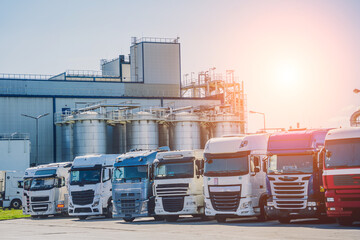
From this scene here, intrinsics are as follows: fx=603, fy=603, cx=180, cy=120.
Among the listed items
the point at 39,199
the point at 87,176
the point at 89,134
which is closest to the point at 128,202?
the point at 87,176

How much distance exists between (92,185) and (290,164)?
14.6 meters

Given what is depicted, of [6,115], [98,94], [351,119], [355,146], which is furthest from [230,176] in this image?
[98,94]

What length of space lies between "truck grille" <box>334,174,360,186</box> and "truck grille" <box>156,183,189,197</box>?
29.4ft

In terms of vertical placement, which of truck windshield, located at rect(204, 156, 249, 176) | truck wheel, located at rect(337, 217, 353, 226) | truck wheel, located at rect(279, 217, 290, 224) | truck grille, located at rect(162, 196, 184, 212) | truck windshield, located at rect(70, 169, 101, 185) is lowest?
truck wheel, located at rect(279, 217, 290, 224)

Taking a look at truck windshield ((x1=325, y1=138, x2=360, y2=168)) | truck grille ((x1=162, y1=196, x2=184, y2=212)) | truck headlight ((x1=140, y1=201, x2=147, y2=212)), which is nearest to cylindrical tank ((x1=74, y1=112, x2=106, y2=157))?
truck headlight ((x1=140, y1=201, x2=147, y2=212))

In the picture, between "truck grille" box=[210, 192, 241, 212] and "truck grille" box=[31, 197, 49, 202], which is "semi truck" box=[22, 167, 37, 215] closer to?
"truck grille" box=[31, 197, 49, 202]

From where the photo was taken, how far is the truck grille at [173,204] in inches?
1227

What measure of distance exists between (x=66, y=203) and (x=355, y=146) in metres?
23.4

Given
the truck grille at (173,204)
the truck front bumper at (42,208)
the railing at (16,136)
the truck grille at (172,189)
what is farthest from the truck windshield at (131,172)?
the railing at (16,136)

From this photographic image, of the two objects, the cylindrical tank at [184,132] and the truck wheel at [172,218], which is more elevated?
the cylindrical tank at [184,132]

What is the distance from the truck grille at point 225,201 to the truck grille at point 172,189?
2111mm

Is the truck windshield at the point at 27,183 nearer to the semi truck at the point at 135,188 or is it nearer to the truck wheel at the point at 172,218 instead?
the semi truck at the point at 135,188

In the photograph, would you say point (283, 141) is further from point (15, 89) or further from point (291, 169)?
point (15, 89)

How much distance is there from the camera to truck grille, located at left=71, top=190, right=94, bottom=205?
37125mm
